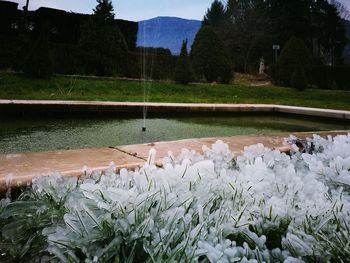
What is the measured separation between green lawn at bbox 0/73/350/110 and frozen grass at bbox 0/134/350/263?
6101 mm

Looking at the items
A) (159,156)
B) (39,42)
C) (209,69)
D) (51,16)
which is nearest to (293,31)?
(209,69)

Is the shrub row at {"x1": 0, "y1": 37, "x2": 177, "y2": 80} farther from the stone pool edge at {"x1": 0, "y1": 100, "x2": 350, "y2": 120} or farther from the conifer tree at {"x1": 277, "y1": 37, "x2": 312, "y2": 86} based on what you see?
the stone pool edge at {"x1": 0, "y1": 100, "x2": 350, "y2": 120}

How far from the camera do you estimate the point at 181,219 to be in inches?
39.6

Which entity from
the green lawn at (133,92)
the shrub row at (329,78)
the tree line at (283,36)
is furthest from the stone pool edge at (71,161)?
the shrub row at (329,78)

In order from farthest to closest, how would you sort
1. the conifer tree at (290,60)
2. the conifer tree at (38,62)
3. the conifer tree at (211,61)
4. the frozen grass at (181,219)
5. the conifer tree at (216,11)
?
the conifer tree at (216,11) → the conifer tree at (290,60) → the conifer tree at (211,61) → the conifer tree at (38,62) → the frozen grass at (181,219)

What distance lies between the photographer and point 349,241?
0.93 metres

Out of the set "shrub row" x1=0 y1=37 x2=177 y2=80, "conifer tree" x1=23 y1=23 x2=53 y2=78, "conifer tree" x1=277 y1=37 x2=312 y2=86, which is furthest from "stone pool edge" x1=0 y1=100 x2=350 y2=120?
"conifer tree" x1=277 y1=37 x2=312 y2=86

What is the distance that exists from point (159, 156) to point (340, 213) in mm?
981

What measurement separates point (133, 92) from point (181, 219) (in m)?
8.85

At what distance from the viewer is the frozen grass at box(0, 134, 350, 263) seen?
899 millimetres

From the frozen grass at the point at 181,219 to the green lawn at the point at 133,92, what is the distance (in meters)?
6.10

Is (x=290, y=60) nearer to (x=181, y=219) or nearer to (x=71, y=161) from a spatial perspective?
(x=71, y=161)

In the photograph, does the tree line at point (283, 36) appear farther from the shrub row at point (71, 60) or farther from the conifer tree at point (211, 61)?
the shrub row at point (71, 60)

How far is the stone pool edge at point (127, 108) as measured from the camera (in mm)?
4824
